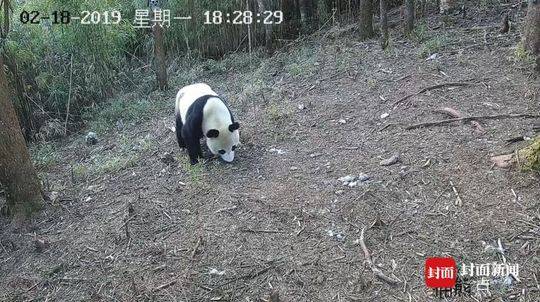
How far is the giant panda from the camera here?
4.50 metres

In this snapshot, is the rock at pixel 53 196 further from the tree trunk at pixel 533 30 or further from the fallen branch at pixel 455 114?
the tree trunk at pixel 533 30

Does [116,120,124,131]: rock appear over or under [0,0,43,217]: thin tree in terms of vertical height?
under

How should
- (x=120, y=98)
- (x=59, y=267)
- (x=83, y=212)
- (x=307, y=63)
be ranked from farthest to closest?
1. (x=120, y=98)
2. (x=307, y=63)
3. (x=83, y=212)
4. (x=59, y=267)

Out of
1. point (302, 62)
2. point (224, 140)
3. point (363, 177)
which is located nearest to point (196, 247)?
point (363, 177)

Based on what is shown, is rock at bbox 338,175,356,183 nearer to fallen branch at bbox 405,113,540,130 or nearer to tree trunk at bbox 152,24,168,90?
fallen branch at bbox 405,113,540,130

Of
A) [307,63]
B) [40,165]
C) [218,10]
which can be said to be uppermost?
[218,10]

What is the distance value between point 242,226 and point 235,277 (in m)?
0.52

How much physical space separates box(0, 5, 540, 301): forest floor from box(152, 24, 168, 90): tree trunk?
202 cm

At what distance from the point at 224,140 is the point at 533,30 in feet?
10.0

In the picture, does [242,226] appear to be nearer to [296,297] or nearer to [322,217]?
[322,217]

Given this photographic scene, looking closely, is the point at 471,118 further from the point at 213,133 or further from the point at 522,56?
the point at 213,133

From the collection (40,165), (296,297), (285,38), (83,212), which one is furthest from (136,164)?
(285,38)

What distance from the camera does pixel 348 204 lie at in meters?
3.36

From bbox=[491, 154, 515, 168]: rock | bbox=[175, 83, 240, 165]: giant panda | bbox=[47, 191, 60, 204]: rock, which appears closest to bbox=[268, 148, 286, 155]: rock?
bbox=[175, 83, 240, 165]: giant panda
